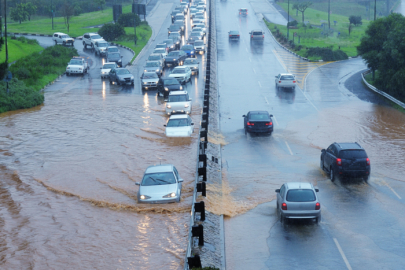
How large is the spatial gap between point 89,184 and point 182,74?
23.5 metres

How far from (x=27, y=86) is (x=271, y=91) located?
19.6 meters

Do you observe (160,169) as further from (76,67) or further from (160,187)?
(76,67)

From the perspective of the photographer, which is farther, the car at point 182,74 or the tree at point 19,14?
the tree at point 19,14

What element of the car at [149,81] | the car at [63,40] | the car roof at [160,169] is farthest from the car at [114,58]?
the car roof at [160,169]

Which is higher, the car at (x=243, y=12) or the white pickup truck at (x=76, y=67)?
the car at (x=243, y=12)

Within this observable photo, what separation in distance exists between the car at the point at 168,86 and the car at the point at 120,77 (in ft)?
17.2

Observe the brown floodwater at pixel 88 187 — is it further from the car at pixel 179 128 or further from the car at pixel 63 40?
the car at pixel 63 40

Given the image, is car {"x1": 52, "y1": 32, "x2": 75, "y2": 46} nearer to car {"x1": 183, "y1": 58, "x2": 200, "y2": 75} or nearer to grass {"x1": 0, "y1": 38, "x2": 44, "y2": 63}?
grass {"x1": 0, "y1": 38, "x2": 44, "y2": 63}

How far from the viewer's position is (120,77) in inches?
1855

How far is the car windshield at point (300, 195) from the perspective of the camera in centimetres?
1696

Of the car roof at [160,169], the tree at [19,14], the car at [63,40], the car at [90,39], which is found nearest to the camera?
the car roof at [160,169]

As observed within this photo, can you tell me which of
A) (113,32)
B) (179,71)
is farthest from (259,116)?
(113,32)

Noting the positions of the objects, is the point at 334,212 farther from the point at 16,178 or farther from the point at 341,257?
the point at 16,178

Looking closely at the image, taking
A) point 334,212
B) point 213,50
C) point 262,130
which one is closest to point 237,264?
point 334,212
